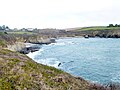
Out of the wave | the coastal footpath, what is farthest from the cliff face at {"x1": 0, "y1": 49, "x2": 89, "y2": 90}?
the wave

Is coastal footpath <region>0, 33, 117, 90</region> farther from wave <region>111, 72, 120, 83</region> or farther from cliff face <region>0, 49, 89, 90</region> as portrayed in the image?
wave <region>111, 72, 120, 83</region>

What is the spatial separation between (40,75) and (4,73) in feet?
9.56

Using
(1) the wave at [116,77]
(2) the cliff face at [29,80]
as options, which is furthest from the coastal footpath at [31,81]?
(1) the wave at [116,77]

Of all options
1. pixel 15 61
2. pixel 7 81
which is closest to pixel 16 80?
pixel 7 81

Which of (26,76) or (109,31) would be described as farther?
(109,31)

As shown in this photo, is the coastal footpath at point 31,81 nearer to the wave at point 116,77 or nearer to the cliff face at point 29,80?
the cliff face at point 29,80

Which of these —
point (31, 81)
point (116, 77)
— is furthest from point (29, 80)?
point (116, 77)

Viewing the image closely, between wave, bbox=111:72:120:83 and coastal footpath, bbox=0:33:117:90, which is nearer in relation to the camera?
coastal footpath, bbox=0:33:117:90

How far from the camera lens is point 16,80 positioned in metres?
18.0

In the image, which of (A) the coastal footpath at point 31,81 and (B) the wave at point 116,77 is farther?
(B) the wave at point 116,77

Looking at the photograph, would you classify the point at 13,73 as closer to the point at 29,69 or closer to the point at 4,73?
the point at 4,73

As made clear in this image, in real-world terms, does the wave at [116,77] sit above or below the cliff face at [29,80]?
below

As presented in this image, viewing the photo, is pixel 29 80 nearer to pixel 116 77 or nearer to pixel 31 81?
pixel 31 81

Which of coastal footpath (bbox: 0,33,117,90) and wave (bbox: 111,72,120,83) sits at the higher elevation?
coastal footpath (bbox: 0,33,117,90)
